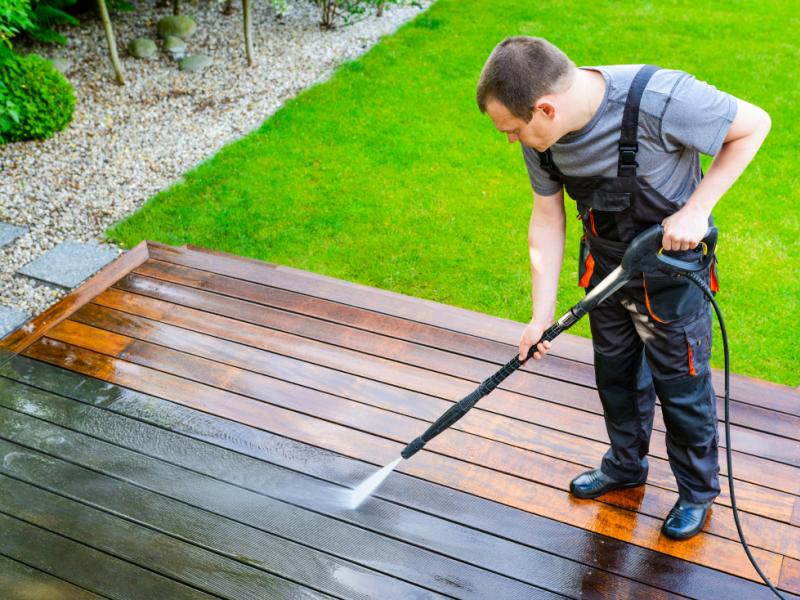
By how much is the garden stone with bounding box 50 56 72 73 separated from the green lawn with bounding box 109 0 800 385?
1.86 meters

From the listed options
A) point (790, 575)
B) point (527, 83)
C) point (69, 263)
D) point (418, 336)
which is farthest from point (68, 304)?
point (790, 575)

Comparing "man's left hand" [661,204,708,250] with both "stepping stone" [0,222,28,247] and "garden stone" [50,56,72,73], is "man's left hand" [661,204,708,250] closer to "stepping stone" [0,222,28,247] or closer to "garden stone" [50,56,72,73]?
"stepping stone" [0,222,28,247]

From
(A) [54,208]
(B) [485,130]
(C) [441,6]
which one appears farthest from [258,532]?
(C) [441,6]

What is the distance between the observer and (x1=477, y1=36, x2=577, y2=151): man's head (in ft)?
5.25

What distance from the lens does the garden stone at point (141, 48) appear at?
5.86 m

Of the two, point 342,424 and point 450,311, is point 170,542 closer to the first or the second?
point 342,424

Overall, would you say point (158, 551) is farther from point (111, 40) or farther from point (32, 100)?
point (111, 40)

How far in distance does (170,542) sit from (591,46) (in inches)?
195

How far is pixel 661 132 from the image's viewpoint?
64.6 inches

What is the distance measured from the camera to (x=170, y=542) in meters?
2.19

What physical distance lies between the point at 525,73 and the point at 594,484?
129 centimetres

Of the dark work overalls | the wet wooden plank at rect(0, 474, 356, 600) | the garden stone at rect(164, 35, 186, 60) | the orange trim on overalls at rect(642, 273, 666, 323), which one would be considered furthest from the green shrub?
the orange trim on overalls at rect(642, 273, 666, 323)

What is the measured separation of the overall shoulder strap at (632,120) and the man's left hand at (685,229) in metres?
0.15

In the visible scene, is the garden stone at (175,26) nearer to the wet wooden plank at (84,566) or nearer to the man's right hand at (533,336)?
the wet wooden plank at (84,566)
